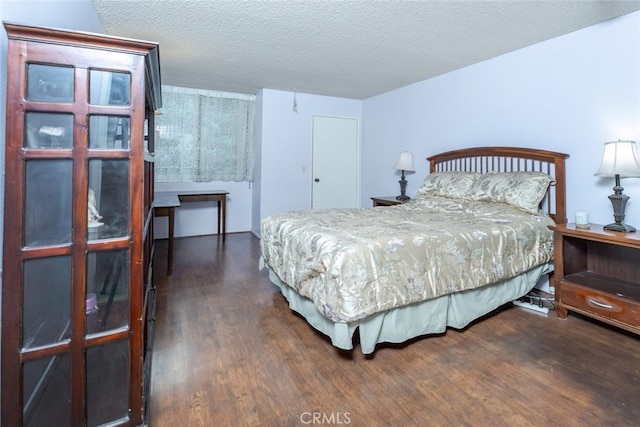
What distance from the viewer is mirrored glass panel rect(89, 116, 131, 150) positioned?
1170 millimetres

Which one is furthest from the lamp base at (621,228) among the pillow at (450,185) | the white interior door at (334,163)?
the white interior door at (334,163)

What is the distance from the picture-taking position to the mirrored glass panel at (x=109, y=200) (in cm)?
119

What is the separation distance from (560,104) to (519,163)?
58 centimetres

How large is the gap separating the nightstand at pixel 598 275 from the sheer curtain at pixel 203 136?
434cm

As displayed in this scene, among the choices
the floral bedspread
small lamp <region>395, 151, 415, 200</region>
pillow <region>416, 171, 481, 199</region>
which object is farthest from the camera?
small lamp <region>395, 151, 415, 200</region>

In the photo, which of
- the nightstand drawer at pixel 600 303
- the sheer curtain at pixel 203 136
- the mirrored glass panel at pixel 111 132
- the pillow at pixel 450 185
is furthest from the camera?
the sheer curtain at pixel 203 136

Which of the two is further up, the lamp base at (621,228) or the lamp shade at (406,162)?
the lamp shade at (406,162)

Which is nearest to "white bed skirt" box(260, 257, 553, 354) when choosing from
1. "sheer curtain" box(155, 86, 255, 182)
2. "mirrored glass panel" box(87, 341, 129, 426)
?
"mirrored glass panel" box(87, 341, 129, 426)

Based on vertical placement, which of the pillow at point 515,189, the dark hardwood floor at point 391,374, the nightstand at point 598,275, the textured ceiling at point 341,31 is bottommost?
the dark hardwood floor at point 391,374

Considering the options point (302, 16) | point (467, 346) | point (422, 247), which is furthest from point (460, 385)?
point (302, 16)

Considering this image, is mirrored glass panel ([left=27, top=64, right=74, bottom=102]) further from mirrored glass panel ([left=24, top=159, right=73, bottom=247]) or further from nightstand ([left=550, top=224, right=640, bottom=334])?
nightstand ([left=550, top=224, right=640, bottom=334])

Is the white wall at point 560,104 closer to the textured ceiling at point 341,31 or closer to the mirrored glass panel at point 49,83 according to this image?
the textured ceiling at point 341,31

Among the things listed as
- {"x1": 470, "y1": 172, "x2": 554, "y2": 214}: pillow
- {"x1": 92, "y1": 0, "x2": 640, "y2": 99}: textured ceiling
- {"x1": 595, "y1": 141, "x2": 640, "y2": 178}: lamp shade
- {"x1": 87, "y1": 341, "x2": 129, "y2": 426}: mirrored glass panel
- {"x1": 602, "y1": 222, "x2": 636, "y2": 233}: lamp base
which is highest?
{"x1": 92, "y1": 0, "x2": 640, "y2": 99}: textured ceiling

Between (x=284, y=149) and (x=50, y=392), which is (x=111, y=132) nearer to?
(x=50, y=392)
